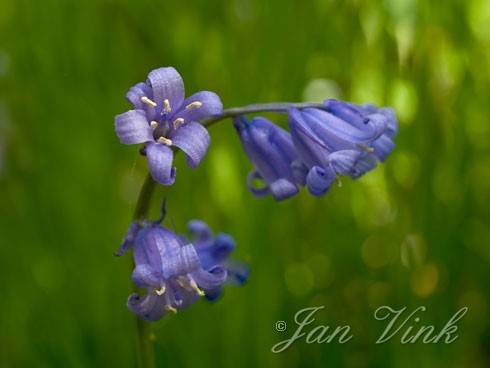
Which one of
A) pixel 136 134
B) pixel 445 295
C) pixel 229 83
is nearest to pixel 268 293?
pixel 445 295

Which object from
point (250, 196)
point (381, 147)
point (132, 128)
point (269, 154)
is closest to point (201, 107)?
point (132, 128)

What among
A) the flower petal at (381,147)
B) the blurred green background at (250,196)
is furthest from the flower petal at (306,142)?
the blurred green background at (250,196)

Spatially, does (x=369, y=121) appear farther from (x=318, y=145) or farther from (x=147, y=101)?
(x=147, y=101)

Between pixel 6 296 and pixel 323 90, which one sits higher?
pixel 323 90

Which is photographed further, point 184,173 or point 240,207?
point 184,173

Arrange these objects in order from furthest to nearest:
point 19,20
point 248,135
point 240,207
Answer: point 19,20
point 240,207
point 248,135

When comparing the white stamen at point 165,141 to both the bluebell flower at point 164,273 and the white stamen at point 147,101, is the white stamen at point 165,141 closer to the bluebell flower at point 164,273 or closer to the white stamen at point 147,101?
the white stamen at point 147,101

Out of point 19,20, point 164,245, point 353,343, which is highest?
point 19,20

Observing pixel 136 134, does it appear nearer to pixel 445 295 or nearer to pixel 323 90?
pixel 445 295
